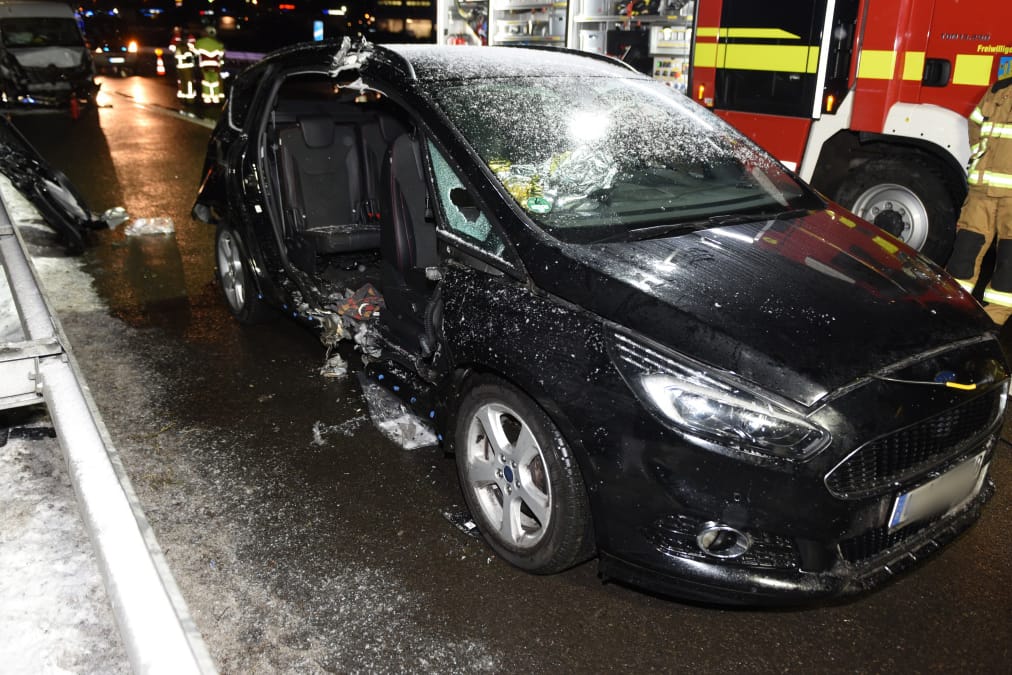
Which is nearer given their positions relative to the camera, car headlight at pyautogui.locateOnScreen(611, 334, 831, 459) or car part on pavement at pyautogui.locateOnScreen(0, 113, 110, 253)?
car headlight at pyautogui.locateOnScreen(611, 334, 831, 459)

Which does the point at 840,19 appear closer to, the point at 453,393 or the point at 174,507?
the point at 453,393

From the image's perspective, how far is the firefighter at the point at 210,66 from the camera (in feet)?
55.0

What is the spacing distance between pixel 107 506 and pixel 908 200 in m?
5.76

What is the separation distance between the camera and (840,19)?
602 cm

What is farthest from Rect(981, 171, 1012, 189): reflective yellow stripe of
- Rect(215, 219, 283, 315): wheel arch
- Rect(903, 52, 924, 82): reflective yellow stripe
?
Rect(215, 219, 283, 315): wheel arch

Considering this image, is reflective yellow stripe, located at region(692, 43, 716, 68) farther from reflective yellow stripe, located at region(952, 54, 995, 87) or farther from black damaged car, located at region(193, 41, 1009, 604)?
black damaged car, located at region(193, 41, 1009, 604)

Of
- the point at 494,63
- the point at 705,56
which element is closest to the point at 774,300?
the point at 494,63

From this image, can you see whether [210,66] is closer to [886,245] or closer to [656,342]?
[886,245]

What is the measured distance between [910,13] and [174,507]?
560 cm

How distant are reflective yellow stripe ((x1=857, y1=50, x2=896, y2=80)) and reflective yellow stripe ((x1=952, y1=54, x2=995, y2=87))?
402 millimetres

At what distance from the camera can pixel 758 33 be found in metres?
6.55

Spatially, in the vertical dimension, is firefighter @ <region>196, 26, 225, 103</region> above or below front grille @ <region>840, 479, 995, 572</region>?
above

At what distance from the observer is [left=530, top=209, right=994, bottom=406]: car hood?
246 cm

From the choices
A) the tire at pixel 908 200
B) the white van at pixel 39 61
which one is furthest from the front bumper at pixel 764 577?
the white van at pixel 39 61
